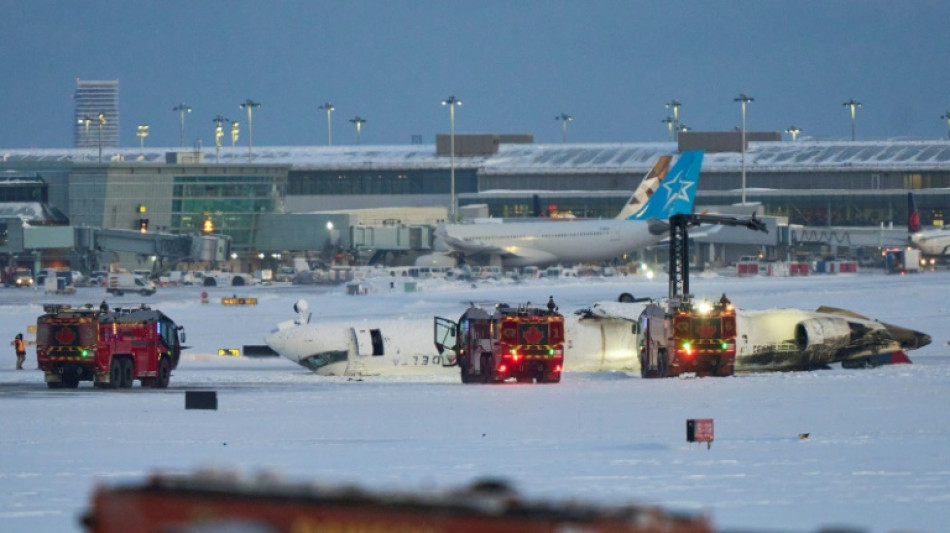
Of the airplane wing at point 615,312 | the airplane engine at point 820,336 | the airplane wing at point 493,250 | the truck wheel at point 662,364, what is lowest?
the truck wheel at point 662,364

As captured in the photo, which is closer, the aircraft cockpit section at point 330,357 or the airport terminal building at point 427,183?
the aircraft cockpit section at point 330,357

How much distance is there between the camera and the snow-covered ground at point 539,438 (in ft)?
56.6

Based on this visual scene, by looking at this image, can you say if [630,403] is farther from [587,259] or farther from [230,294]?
[587,259]

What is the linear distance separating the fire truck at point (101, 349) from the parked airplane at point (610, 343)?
466cm

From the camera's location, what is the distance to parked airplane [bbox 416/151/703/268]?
107m

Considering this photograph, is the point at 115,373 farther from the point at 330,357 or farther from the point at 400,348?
the point at 400,348

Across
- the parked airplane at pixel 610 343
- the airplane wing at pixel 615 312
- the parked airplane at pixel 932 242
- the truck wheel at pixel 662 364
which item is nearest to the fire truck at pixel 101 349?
the parked airplane at pixel 610 343

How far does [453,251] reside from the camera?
11081 cm

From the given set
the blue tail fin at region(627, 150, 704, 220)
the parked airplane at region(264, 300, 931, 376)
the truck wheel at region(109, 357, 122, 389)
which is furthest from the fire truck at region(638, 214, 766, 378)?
the blue tail fin at region(627, 150, 704, 220)

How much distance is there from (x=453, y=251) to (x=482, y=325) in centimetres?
7091

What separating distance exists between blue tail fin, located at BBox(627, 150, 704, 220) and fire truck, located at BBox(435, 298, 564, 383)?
67593 mm

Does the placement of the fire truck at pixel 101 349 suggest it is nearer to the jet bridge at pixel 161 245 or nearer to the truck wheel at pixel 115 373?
the truck wheel at pixel 115 373

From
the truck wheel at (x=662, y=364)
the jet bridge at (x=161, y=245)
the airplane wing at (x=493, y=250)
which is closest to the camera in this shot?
the truck wheel at (x=662, y=364)

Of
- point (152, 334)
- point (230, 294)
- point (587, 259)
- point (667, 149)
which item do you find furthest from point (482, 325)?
point (667, 149)
